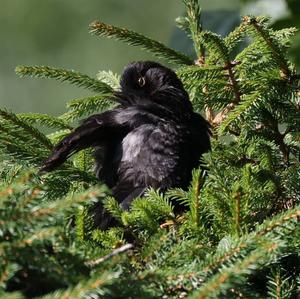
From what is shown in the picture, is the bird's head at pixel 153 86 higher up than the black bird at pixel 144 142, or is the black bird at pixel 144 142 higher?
the bird's head at pixel 153 86

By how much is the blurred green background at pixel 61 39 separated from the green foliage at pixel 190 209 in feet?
20.8

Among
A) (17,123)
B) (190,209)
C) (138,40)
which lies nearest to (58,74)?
(138,40)

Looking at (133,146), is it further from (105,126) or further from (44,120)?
(44,120)

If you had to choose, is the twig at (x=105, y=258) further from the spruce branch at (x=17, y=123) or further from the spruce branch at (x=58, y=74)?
the spruce branch at (x=58, y=74)

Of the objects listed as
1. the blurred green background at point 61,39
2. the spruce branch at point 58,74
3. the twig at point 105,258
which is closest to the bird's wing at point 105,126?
the spruce branch at point 58,74

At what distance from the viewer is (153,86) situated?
306cm

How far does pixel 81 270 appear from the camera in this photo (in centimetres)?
126

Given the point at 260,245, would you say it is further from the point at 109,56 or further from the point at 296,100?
the point at 109,56

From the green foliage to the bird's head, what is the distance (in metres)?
0.09

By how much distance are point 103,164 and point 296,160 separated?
0.70 m

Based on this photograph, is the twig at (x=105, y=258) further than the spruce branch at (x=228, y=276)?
Yes

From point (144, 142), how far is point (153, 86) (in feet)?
1.30

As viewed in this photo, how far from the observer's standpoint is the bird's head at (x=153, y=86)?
2953mm

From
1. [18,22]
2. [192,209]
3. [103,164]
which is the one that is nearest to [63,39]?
[18,22]
